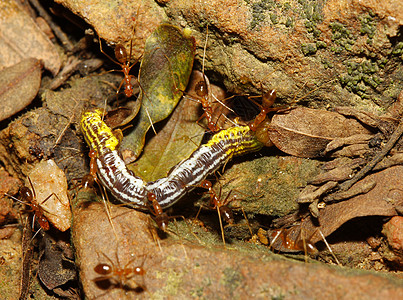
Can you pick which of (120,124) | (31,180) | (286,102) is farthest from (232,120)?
(31,180)

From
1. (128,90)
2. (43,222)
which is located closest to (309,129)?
(128,90)

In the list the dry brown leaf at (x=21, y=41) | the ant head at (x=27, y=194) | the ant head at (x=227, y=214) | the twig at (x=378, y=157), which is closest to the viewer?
the twig at (x=378, y=157)

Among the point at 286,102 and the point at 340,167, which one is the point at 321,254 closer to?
the point at 340,167

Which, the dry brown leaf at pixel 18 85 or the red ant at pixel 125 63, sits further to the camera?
the dry brown leaf at pixel 18 85

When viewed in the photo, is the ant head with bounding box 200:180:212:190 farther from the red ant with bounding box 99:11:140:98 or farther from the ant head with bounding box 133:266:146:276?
the red ant with bounding box 99:11:140:98

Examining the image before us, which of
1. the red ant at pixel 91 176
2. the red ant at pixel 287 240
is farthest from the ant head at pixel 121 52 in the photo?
the red ant at pixel 287 240

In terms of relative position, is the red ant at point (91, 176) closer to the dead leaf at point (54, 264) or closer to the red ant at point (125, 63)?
the dead leaf at point (54, 264)
